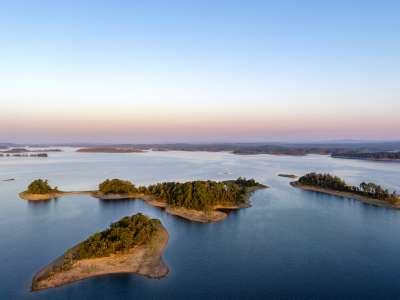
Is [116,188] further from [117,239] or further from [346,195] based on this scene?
[346,195]

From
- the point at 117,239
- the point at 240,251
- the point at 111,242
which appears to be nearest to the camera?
the point at 111,242

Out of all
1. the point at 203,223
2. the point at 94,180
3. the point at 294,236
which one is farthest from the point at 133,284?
the point at 94,180

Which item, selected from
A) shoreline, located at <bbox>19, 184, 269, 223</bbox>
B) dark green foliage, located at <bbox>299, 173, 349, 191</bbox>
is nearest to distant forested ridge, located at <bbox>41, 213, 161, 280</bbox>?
shoreline, located at <bbox>19, 184, 269, 223</bbox>

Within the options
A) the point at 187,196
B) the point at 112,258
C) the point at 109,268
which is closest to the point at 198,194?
the point at 187,196

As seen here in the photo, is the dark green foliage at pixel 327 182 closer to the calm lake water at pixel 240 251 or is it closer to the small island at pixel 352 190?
the small island at pixel 352 190

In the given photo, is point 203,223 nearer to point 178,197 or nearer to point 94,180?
point 178,197

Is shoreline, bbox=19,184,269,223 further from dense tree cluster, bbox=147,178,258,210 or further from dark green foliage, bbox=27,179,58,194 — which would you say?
dense tree cluster, bbox=147,178,258,210

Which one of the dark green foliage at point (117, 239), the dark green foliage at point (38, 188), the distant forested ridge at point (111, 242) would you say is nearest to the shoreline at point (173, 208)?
the dark green foliage at point (38, 188)
